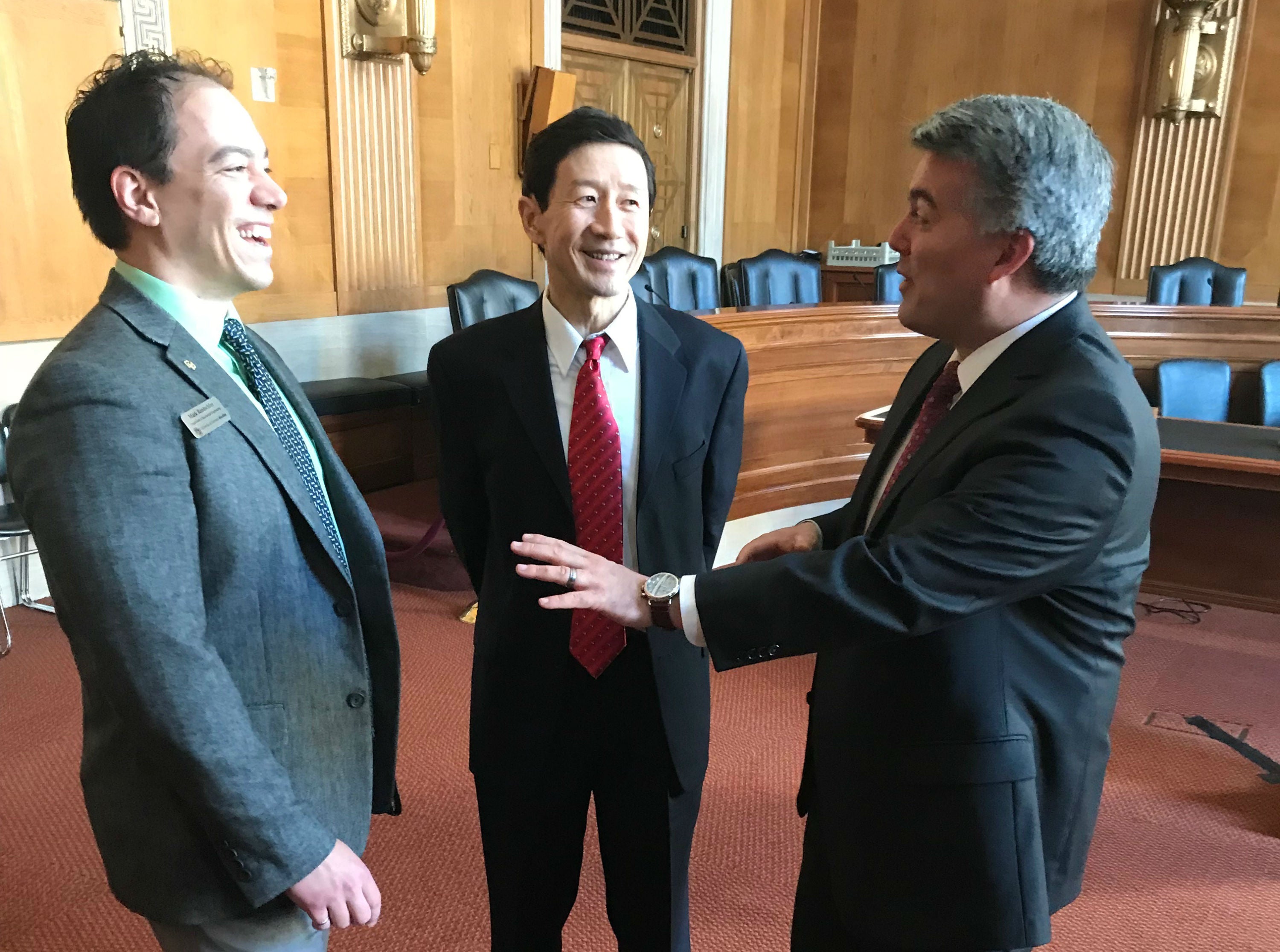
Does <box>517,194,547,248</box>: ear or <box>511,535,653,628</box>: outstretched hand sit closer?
<box>511,535,653,628</box>: outstretched hand

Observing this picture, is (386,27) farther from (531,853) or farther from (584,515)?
(531,853)

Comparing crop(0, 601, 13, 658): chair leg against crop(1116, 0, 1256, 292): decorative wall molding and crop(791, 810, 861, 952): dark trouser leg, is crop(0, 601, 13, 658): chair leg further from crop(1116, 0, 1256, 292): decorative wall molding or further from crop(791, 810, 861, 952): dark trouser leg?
crop(1116, 0, 1256, 292): decorative wall molding

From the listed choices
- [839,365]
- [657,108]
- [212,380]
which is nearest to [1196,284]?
[839,365]

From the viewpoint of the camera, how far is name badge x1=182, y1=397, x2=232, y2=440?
0.99 metres

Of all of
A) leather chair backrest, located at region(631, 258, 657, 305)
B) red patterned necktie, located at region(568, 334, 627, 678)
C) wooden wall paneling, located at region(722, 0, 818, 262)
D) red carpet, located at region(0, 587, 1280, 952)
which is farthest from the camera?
wooden wall paneling, located at region(722, 0, 818, 262)

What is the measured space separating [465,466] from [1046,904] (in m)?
1.07

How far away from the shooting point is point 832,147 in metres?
8.62

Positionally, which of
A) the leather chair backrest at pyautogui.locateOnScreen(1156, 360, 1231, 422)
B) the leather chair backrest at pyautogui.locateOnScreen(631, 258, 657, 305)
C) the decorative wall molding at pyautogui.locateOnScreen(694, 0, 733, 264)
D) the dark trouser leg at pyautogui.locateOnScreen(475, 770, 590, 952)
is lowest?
the dark trouser leg at pyautogui.locateOnScreen(475, 770, 590, 952)

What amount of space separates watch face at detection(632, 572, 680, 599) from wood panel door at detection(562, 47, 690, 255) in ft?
19.0

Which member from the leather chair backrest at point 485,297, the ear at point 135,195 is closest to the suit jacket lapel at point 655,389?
the ear at point 135,195

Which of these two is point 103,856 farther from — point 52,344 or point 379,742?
point 52,344

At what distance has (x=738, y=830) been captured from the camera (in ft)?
8.20

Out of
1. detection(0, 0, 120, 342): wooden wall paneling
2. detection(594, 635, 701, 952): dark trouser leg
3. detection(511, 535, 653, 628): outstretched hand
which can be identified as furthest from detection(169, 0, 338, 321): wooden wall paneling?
detection(511, 535, 653, 628): outstretched hand

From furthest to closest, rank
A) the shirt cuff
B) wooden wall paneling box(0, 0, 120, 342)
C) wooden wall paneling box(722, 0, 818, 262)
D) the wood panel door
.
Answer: wooden wall paneling box(722, 0, 818, 262), the wood panel door, wooden wall paneling box(0, 0, 120, 342), the shirt cuff
